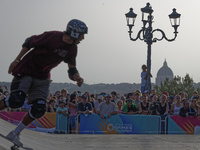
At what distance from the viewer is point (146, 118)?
39.7 ft

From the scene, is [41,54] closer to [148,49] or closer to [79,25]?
[79,25]

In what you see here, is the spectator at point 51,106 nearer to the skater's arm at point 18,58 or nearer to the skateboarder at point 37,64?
the skateboarder at point 37,64

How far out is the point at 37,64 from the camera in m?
5.30

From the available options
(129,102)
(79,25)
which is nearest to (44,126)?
(129,102)

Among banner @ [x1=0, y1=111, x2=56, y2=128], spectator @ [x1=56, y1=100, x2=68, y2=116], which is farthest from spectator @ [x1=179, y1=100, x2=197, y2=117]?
banner @ [x1=0, y1=111, x2=56, y2=128]

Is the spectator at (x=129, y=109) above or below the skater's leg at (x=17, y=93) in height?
below

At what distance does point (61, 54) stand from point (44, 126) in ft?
23.5

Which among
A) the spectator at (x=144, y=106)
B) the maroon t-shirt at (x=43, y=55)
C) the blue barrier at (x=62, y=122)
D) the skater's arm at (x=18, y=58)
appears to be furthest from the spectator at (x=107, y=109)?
the skater's arm at (x=18, y=58)

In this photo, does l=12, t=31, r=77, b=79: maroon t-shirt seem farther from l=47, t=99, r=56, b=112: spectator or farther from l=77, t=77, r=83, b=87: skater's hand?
l=47, t=99, r=56, b=112: spectator

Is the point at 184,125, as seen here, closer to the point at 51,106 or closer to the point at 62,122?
the point at 62,122

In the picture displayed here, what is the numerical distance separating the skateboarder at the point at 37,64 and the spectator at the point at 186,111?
7371 mm

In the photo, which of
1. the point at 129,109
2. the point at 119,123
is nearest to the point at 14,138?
the point at 119,123

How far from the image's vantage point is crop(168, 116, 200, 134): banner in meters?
12.3

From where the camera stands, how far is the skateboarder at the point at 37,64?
17.1ft
